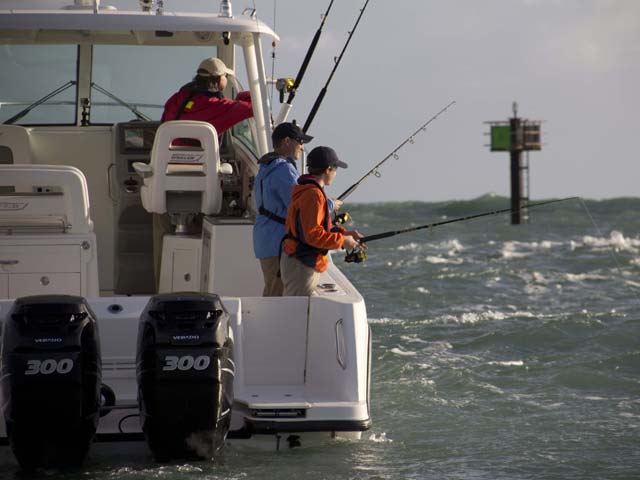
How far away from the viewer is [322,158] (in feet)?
21.7

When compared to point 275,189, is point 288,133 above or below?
above

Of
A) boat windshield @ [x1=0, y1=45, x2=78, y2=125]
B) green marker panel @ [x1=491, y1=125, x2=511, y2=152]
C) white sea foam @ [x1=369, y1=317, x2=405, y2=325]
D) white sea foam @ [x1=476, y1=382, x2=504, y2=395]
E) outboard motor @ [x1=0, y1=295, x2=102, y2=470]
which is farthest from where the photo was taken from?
green marker panel @ [x1=491, y1=125, x2=511, y2=152]

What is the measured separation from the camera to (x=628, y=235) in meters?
46.6

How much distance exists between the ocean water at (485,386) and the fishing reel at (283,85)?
1.86m

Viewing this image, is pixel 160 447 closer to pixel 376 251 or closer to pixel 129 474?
pixel 129 474

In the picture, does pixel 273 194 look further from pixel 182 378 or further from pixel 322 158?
pixel 182 378

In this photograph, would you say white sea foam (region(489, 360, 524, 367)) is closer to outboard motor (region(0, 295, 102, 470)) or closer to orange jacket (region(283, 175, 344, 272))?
orange jacket (region(283, 175, 344, 272))

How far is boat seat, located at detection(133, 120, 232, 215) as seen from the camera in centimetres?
746

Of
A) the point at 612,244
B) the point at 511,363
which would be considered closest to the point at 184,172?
the point at 511,363

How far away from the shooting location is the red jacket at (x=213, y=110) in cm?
789

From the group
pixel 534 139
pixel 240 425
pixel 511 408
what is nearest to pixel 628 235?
pixel 534 139

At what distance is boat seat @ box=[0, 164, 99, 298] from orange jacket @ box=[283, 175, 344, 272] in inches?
43.4

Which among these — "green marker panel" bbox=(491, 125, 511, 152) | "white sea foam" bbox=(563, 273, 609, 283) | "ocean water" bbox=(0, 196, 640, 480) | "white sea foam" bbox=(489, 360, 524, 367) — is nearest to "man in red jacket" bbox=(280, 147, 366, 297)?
"ocean water" bbox=(0, 196, 640, 480)

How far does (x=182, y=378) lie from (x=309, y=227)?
110 centimetres
